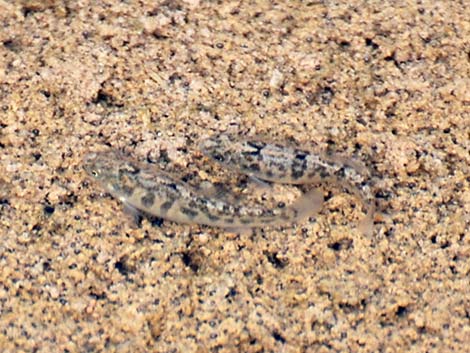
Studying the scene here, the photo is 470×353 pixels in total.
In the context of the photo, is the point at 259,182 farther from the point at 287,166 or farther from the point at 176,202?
the point at 176,202

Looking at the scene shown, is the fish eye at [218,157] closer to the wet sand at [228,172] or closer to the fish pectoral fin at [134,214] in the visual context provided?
the wet sand at [228,172]

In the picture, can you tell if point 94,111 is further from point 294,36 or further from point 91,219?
point 294,36

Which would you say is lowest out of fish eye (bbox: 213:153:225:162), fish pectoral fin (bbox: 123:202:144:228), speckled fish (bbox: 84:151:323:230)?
fish pectoral fin (bbox: 123:202:144:228)

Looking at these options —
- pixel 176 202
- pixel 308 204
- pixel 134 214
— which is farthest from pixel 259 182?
pixel 134 214

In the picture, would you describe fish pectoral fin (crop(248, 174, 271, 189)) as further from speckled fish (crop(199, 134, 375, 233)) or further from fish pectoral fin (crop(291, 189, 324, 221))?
fish pectoral fin (crop(291, 189, 324, 221))

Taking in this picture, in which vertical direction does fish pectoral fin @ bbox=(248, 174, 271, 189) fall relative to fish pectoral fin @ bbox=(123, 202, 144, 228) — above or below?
above

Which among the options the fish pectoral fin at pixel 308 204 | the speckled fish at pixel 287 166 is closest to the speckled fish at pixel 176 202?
the fish pectoral fin at pixel 308 204

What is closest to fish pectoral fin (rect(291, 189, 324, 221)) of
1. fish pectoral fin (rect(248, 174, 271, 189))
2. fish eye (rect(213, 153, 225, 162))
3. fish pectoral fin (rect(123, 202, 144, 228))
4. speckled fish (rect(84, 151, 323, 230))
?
speckled fish (rect(84, 151, 323, 230))
